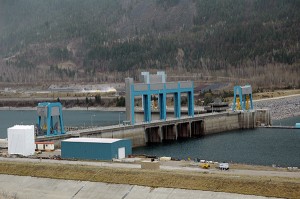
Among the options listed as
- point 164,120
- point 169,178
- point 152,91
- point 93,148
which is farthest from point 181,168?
point 164,120

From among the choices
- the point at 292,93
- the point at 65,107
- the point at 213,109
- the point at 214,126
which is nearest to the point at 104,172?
the point at 214,126

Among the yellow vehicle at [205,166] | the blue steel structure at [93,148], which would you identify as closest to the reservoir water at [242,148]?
the yellow vehicle at [205,166]

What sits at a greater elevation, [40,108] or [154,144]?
[40,108]

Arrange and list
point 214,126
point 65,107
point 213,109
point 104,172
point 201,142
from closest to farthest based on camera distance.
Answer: point 104,172
point 201,142
point 214,126
point 213,109
point 65,107

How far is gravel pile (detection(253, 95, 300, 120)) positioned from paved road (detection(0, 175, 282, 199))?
2778 inches

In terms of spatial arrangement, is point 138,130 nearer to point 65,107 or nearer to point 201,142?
point 201,142

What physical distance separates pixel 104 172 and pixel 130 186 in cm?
371

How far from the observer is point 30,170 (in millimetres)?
53656

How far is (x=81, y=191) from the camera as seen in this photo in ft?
158

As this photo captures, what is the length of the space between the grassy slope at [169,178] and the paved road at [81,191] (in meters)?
0.47

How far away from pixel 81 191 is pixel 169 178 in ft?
20.9

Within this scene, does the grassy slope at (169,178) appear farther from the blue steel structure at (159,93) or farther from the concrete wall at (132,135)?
the blue steel structure at (159,93)

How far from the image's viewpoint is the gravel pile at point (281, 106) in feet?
389

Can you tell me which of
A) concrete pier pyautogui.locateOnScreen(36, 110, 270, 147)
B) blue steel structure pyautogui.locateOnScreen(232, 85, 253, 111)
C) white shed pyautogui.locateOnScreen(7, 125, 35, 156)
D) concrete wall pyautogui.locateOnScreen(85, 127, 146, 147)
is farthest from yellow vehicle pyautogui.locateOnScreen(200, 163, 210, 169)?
blue steel structure pyautogui.locateOnScreen(232, 85, 253, 111)
